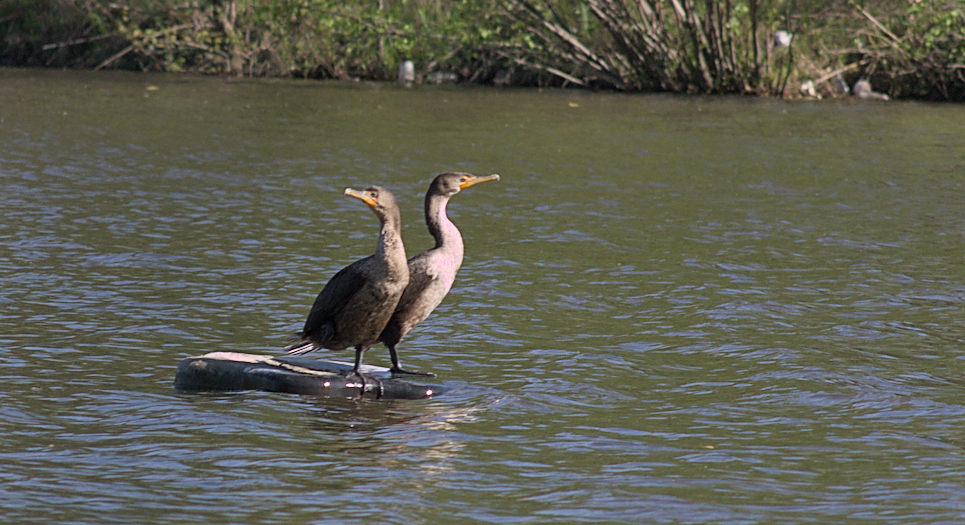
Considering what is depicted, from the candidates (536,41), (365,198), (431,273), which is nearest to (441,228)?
(431,273)

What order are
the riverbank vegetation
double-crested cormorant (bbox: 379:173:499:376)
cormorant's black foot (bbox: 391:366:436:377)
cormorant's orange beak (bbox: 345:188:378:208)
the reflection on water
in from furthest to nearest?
1. the riverbank vegetation
2. cormorant's black foot (bbox: 391:366:436:377)
3. double-crested cormorant (bbox: 379:173:499:376)
4. cormorant's orange beak (bbox: 345:188:378:208)
5. the reflection on water

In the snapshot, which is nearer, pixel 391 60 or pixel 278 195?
pixel 278 195

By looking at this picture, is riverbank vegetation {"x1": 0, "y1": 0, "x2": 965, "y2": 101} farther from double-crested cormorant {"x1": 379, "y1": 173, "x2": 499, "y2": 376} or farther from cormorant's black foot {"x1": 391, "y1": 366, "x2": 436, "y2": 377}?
cormorant's black foot {"x1": 391, "y1": 366, "x2": 436, "y2": 377}

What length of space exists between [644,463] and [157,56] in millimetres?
23554

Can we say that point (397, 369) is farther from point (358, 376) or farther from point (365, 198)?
point (365, 198)

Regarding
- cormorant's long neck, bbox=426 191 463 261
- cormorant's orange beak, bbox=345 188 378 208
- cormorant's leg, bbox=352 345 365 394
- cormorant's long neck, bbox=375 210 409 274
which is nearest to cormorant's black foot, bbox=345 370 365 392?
cormorant's leg, bbox=352 345 365 394

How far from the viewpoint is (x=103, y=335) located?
7.41 meters

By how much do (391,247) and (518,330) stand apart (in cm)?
180

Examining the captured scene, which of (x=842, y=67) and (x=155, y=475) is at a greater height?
(x=842, y=67)

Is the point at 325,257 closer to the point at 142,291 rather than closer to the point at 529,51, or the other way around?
the point at 142,291

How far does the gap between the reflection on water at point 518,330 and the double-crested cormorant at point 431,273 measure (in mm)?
418

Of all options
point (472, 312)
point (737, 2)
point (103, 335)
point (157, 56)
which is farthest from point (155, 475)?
point (157, 56)

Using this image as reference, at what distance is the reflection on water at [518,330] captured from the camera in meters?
5.00

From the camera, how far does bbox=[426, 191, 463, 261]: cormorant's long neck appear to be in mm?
6400
